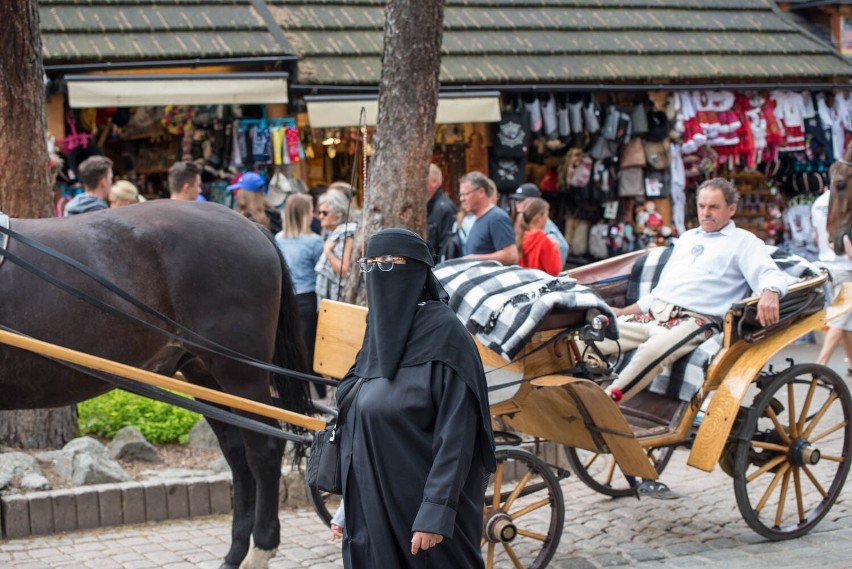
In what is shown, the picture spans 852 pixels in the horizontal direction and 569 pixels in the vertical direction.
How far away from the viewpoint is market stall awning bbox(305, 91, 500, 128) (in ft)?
36.9

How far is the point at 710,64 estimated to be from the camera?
44.9 feet

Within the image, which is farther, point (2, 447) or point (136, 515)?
point (2, 447)

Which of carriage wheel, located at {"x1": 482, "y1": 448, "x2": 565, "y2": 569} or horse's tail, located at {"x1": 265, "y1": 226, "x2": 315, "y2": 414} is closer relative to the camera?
carriage wheel, located at {"x1": 482, "y1": 448, "x2": 565, "y2": 569}

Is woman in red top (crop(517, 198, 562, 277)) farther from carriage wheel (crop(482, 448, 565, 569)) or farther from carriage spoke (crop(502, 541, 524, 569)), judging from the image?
carriage spoke (crop(502, 541, 524, 569))

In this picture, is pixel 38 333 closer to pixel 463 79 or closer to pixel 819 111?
pixel 463 79

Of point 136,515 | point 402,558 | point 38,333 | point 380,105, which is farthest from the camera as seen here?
point 380,105

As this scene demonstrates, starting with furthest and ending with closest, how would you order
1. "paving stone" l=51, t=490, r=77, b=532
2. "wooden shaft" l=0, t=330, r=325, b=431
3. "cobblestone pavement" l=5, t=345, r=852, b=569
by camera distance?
"paving stone" l=51, t=490, r=77, b=532, "cobblestone pavement" l=5, t=345, r=852, b=569, "wooden shaft" l=0, t=330, r=325, b=431

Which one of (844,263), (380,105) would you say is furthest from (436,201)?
(844,263)

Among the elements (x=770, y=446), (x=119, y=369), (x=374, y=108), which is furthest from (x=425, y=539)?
(x=374, y=108)

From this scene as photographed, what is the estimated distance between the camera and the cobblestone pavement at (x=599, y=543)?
590 centimetres

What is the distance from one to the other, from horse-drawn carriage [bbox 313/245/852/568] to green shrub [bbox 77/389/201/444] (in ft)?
7.12

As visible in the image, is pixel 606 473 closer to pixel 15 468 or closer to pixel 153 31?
pixel 15 468

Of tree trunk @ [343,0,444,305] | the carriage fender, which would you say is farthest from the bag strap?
tree trunk @ [343,0,444,305]

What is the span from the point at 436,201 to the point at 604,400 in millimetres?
4365
